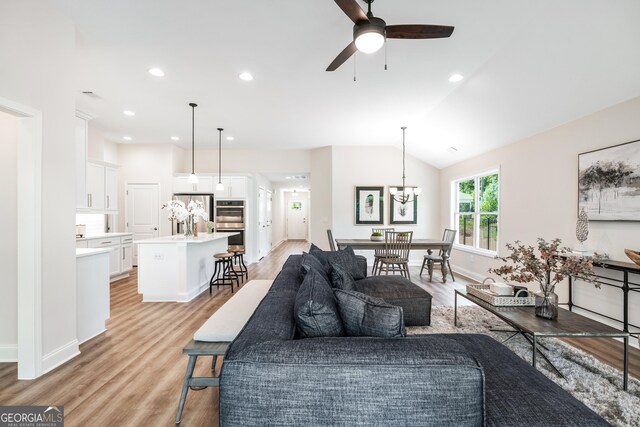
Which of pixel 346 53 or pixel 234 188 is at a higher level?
pixel 346 53

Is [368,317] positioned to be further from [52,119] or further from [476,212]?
[476,212]

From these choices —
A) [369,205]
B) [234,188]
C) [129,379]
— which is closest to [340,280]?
[129,379]

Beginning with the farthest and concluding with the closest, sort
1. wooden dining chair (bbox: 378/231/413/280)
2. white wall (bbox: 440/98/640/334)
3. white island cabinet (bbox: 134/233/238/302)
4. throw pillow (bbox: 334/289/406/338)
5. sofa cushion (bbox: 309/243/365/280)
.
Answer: wooden dining chair (bbox: 378/231/413/280), white island cabinet (bbox: 134/233/238/302), sofa cushion (bbox: 309/243/365/280), white wall (bbox: 440/98/640/334), throw pillow (bbox: 334/289/406/338)

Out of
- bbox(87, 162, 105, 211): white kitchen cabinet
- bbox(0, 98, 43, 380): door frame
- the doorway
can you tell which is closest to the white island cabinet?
bbox(87, 162, 105, 211): white kitchen cabinet

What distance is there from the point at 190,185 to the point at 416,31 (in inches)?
237

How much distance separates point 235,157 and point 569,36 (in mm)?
6435

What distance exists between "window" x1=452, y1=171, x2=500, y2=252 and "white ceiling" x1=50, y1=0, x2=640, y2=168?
2.60 feet

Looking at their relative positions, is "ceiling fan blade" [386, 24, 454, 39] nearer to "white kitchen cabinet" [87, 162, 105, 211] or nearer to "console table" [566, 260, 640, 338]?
"console table" [566, 260, 640, 338]

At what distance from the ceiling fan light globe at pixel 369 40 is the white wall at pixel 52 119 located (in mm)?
2496

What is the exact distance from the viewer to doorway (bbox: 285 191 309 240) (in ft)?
46.3

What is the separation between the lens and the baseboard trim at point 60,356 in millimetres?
2207

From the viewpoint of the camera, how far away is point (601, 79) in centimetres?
271

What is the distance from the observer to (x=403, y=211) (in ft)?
22.3

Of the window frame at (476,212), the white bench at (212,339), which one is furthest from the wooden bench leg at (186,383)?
the window frame at (476,212)
